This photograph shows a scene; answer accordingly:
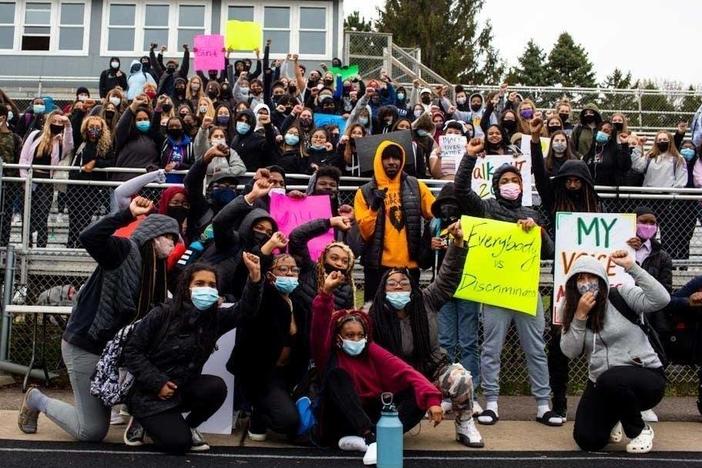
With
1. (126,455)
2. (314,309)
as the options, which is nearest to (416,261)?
(314,309)

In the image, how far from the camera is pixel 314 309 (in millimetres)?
6922

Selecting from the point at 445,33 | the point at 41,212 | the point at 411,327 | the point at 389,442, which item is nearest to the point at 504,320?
the point at 411,327

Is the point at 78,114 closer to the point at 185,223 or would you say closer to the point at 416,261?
the point at 185,223

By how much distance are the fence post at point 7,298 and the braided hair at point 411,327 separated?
4.20 metres

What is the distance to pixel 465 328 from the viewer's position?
26.9ft

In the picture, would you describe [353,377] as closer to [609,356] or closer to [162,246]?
[162,246]

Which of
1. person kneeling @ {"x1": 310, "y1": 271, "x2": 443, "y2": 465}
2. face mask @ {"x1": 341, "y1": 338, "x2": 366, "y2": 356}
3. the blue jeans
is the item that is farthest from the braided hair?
the blue jeans

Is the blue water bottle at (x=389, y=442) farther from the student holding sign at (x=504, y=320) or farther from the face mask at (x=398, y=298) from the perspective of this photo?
the student holding sign at (x=504, y=320)

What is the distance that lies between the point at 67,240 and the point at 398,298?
15.4ft

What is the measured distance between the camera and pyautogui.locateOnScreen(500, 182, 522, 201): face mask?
26.4 feet

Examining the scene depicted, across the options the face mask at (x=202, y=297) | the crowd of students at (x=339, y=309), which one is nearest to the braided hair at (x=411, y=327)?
the crowd of students at (x=339, y=309)

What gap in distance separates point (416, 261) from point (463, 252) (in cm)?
92

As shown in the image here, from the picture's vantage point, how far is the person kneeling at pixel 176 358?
6.51 meters

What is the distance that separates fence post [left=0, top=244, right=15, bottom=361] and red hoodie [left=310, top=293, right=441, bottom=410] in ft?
12.9
